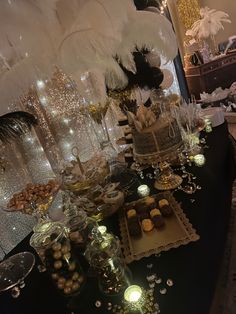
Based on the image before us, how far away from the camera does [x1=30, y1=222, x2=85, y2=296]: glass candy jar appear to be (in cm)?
75

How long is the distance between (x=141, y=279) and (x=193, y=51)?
378cm

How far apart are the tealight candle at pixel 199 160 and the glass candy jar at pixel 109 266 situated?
63 cm

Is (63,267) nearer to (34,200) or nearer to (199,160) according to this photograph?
(34,200)

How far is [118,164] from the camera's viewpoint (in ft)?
4.63

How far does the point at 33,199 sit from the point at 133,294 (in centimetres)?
50

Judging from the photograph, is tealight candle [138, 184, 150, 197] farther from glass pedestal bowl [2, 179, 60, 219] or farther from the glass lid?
the glass lid

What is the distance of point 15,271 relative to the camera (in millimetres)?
929

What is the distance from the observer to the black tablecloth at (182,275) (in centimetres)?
66

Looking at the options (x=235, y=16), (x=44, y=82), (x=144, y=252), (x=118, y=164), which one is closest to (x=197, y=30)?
(x=235, y=16)

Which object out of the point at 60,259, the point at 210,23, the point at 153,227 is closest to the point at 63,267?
the point at 60,259

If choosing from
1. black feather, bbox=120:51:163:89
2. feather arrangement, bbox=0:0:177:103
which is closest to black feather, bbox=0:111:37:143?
feather arrangement, bbox=0:0:177:103

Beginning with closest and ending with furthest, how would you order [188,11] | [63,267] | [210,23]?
1. [63,267]
2. [210,23]
3. [188,11]

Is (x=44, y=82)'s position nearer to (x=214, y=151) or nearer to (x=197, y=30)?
(x=214, y=151)

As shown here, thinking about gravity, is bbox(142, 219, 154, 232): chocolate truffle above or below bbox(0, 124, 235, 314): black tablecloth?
above
